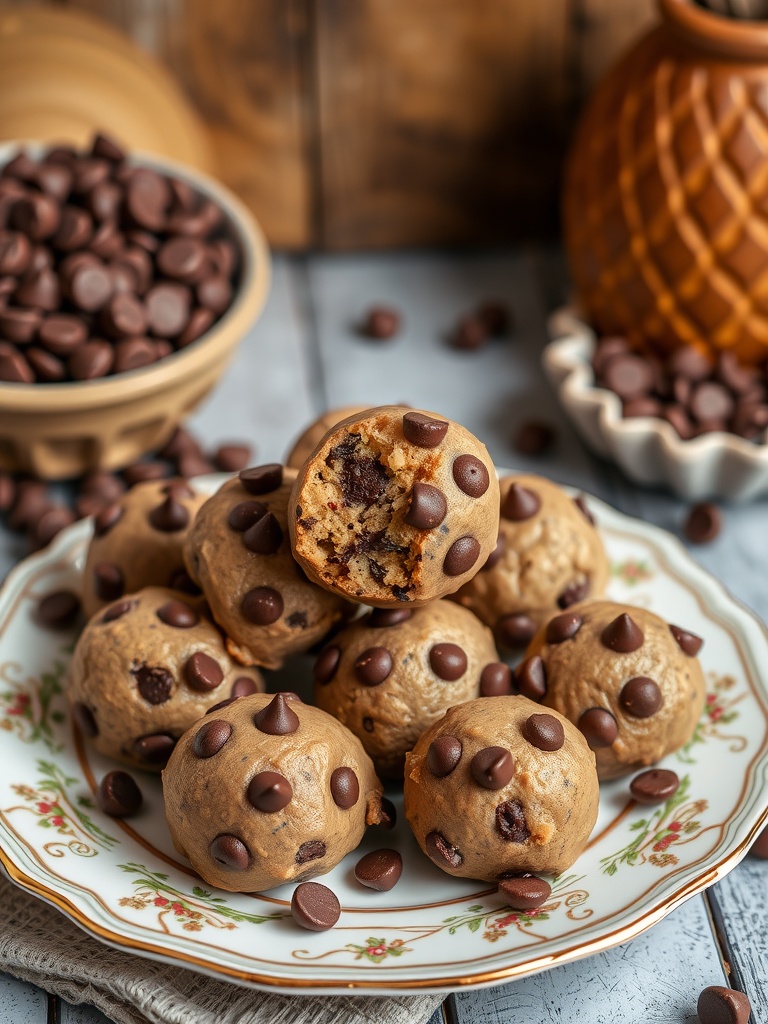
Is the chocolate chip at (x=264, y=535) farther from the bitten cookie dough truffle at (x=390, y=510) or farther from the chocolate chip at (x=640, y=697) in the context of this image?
the chocolate chip at (x=640, y=697)

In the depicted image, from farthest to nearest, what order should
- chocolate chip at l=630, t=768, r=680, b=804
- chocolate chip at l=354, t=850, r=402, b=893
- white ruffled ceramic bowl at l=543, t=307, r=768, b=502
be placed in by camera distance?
white ruffled ceramic bowl at l=543, t=307, r=768, b=502 < chocolate chip at l=630, t=768, r=680, b=804 < chocolate chip at l=354, t=850, r=402, b=893

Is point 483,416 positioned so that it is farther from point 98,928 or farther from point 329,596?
point 98,928

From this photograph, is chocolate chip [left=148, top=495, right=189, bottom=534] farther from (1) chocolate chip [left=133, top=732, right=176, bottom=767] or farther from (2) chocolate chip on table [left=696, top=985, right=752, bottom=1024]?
(2) chocolate chip on table [left=696, top=985, right=752, bottom=1024]

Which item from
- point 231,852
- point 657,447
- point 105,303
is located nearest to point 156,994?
point 231,852

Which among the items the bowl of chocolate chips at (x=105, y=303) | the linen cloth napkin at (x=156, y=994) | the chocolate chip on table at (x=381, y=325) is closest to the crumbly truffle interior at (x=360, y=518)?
the linen cloth napkin at (x=156, y=994)

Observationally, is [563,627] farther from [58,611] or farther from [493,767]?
[58,611]

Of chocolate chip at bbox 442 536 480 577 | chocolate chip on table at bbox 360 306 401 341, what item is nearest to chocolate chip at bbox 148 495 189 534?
chocolate chip at bbox 442 536 480 577

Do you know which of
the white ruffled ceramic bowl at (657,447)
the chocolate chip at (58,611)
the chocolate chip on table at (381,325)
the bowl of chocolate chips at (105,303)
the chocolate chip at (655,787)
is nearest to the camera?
the chocolate chip at (655,787)

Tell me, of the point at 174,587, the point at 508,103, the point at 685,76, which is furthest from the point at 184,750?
the point at 508,103
